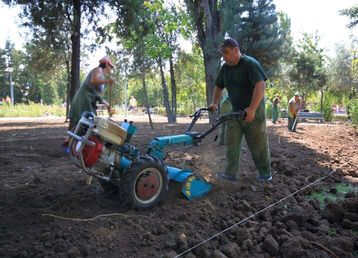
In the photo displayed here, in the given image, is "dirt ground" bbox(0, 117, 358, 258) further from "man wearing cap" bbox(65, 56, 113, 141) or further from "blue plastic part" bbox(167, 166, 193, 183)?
"man wearing cap" bbox(65, 56, 113, 141)

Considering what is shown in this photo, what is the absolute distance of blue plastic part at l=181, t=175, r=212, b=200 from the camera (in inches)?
163

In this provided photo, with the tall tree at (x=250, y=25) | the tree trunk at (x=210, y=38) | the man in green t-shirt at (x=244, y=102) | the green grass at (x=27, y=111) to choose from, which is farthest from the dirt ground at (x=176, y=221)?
the green grass at (x=27, y=111)

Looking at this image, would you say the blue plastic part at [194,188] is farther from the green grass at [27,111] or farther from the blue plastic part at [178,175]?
the green grass at [27,111]

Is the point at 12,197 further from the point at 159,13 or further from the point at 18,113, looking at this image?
the point at 18,113

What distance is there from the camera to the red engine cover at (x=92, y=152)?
11.3 ft

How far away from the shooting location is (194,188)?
13.9 feet

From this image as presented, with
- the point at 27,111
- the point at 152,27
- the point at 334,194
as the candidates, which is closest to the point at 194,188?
the point at 334,194

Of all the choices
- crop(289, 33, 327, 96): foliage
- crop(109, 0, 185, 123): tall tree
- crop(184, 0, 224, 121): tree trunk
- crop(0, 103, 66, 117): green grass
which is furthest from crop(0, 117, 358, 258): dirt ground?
crop(0, 103, 66, 117): green grass

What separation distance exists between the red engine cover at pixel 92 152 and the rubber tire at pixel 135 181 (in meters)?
0.37

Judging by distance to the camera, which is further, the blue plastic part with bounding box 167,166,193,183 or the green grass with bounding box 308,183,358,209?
the green grass with bounding box 308,183,358,209

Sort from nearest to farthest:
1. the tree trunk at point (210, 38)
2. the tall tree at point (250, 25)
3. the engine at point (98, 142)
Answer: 1. the engine at point (98, 142)
2. the tree trunk at point (210, 38)
3. the tall tree at point (250, 25)

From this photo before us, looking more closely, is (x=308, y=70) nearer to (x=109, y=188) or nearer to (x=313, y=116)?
(x=313, y=116)

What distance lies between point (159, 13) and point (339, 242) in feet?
63.7

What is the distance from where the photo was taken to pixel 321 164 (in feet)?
22.7
